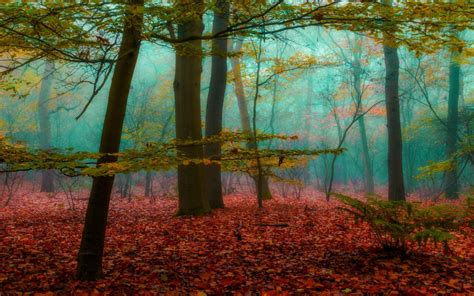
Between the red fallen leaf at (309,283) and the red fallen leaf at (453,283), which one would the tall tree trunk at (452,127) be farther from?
the red fallen leaf at (309,283)

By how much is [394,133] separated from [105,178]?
931 centimetres

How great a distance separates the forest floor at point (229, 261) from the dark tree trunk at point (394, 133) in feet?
12.8

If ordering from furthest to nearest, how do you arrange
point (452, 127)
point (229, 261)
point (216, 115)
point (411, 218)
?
1. point (452, 127)
2. point (216, 115)
3. point (229, 261)
4. point (411, 218)

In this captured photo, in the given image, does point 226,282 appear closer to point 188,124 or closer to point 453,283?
point 453,283

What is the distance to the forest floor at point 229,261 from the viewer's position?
4.01 meters

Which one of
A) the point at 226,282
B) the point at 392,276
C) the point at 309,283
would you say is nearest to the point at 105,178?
the point at 226,282

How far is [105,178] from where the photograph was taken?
4.24 metres

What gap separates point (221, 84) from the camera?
10.3 metres

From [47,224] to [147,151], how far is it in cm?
545

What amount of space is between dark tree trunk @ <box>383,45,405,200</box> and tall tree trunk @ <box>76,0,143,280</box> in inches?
350

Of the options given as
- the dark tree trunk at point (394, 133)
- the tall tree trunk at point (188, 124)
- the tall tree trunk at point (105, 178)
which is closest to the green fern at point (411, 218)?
the tall tree trunk at point (105, 178)

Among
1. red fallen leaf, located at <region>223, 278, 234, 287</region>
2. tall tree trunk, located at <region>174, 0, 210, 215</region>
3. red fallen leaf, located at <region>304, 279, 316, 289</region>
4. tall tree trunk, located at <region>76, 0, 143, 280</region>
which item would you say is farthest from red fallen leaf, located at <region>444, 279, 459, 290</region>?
tall tree trunk, located at <region>174, 0, 210, 215</region>

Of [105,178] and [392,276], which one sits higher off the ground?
[105,178]

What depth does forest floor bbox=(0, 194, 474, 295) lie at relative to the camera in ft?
13.2
